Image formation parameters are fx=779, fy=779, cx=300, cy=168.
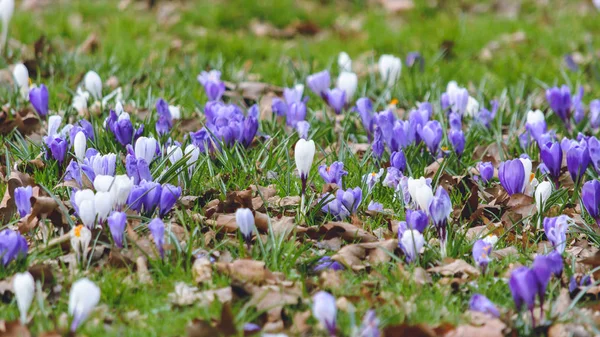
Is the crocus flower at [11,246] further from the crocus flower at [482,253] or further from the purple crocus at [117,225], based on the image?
the crocus flower at [482,253]

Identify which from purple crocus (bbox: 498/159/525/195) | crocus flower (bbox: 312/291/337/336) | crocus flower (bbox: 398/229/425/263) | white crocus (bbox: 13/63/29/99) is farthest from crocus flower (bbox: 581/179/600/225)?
white crocus (bbox: 13/63/29/99)

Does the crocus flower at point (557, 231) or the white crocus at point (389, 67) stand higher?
the crocus flower at point (557, 231)

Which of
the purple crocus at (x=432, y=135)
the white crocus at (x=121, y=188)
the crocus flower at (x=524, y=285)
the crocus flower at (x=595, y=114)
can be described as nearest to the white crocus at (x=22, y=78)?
the white crocus at (x=121, y=188)

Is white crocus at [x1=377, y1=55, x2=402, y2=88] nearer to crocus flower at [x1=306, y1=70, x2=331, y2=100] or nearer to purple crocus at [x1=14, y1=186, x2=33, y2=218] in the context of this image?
crocus flower at [x1=306, y1=70, x2=331, y2=100]

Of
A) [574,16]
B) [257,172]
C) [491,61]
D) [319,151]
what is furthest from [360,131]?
[574,16]

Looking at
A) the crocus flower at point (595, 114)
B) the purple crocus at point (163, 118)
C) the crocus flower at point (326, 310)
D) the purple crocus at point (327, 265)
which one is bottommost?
the crocus flower at point (595, 114)

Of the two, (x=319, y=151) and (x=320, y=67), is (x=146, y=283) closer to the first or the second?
(x=319, y=151)
